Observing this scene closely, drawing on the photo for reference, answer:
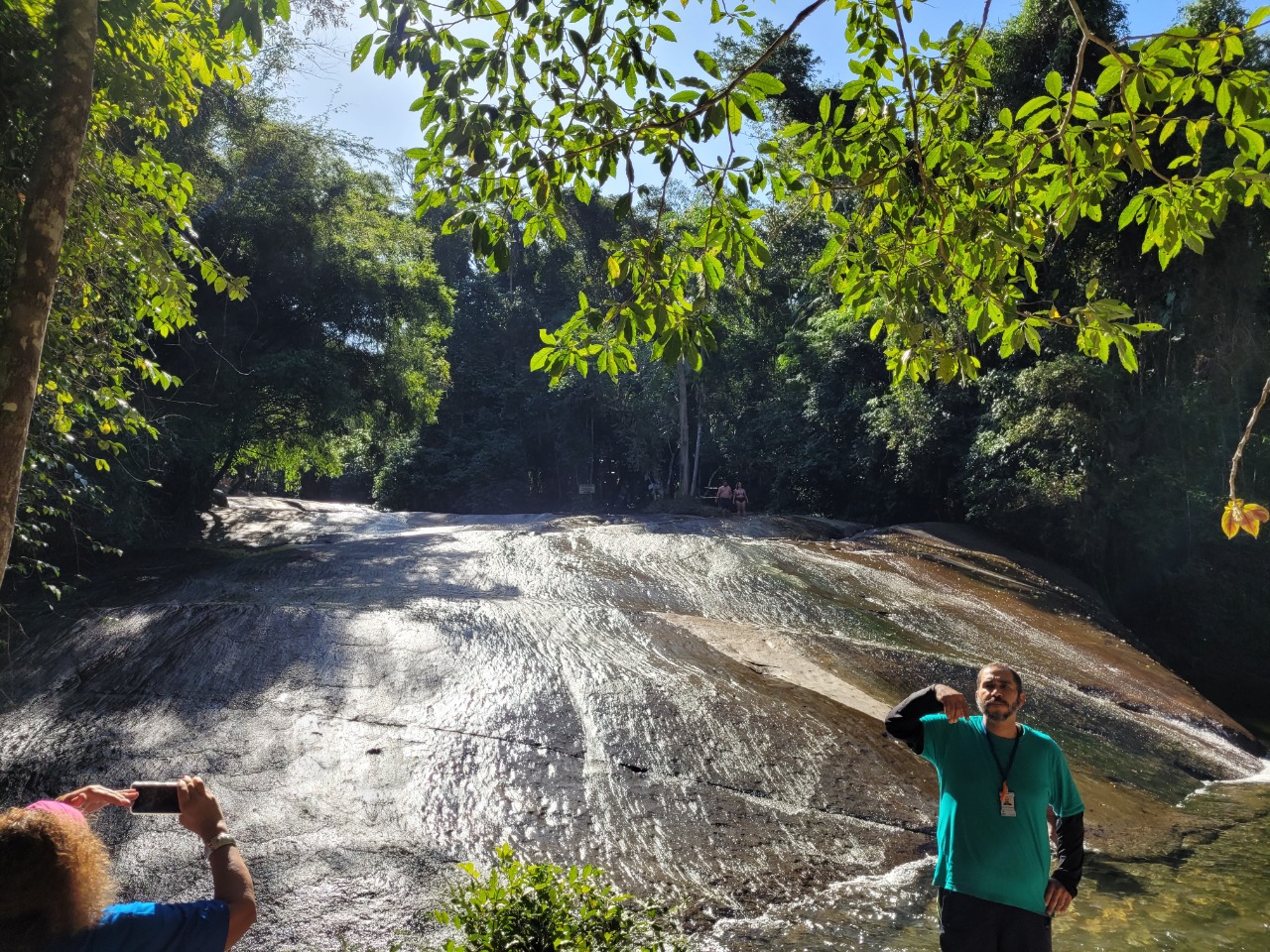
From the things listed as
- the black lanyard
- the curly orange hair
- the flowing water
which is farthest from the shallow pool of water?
the curly orange hair

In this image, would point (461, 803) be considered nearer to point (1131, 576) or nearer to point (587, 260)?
point (1131, 576)

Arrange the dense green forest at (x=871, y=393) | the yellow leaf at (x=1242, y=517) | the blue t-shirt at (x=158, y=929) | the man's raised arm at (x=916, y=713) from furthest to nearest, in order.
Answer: the dense green forest at (x=871, y=393) < the man's raised arm at (x=916, y=713) < the yellow leaf at (x=1242, y=517) < the blue t-shirt at (x=158, y=929)

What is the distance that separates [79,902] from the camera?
6.16ft

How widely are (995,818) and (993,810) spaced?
3 cm

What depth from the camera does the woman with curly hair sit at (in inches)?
70.9

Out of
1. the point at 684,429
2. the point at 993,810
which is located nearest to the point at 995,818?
the point at 993,810

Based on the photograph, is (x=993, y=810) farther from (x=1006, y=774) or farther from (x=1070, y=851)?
Result: (x=1070, y=851)

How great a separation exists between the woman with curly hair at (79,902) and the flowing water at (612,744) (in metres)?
2.39

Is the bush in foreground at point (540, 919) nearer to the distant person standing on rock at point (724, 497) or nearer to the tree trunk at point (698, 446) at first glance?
the distant person standing on rock at point (724, 497)

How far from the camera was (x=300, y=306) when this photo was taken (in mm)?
20453

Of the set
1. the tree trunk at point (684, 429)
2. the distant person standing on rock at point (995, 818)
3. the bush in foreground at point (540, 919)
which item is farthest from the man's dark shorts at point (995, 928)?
the tree trunk at point (684, 429)

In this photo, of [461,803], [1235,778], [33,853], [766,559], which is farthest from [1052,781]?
[766,559]

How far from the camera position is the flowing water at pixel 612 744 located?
503 centimetres

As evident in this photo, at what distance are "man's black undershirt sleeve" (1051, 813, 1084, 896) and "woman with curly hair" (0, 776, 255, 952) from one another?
8.85ft
